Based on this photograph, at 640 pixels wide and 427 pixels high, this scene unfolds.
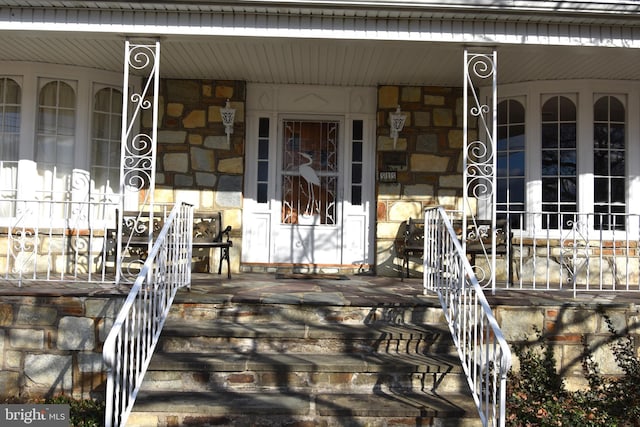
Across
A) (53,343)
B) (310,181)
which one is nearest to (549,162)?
(310,181)

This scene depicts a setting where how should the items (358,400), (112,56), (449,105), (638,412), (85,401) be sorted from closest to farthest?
(358,400) → (638,412) → (85,401) → (112,56) → (449,105)

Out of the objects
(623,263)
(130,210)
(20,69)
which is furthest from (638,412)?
(20,69)

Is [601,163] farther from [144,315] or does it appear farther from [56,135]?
[56,135]

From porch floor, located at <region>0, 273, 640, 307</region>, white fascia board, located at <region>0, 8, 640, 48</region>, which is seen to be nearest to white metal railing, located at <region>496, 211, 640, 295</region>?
porch floor, located at <region>0, 273, 640, 307</region>

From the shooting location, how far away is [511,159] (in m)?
6.73

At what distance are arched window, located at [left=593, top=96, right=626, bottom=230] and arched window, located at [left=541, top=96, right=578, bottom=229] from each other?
263 mm

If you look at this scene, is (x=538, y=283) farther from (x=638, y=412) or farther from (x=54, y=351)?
(x=54, y=351)

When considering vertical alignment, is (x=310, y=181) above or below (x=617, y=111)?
below

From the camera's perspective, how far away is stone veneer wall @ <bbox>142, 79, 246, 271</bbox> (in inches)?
266

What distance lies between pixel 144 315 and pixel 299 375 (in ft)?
3.80

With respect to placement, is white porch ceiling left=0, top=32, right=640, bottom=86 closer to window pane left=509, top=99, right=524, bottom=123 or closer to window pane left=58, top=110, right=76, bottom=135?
window pane left=509, top=99, right=524, bottom=123

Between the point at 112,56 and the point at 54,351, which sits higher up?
the point at 112,56

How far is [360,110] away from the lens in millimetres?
6992

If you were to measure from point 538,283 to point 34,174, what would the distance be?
6.01m
